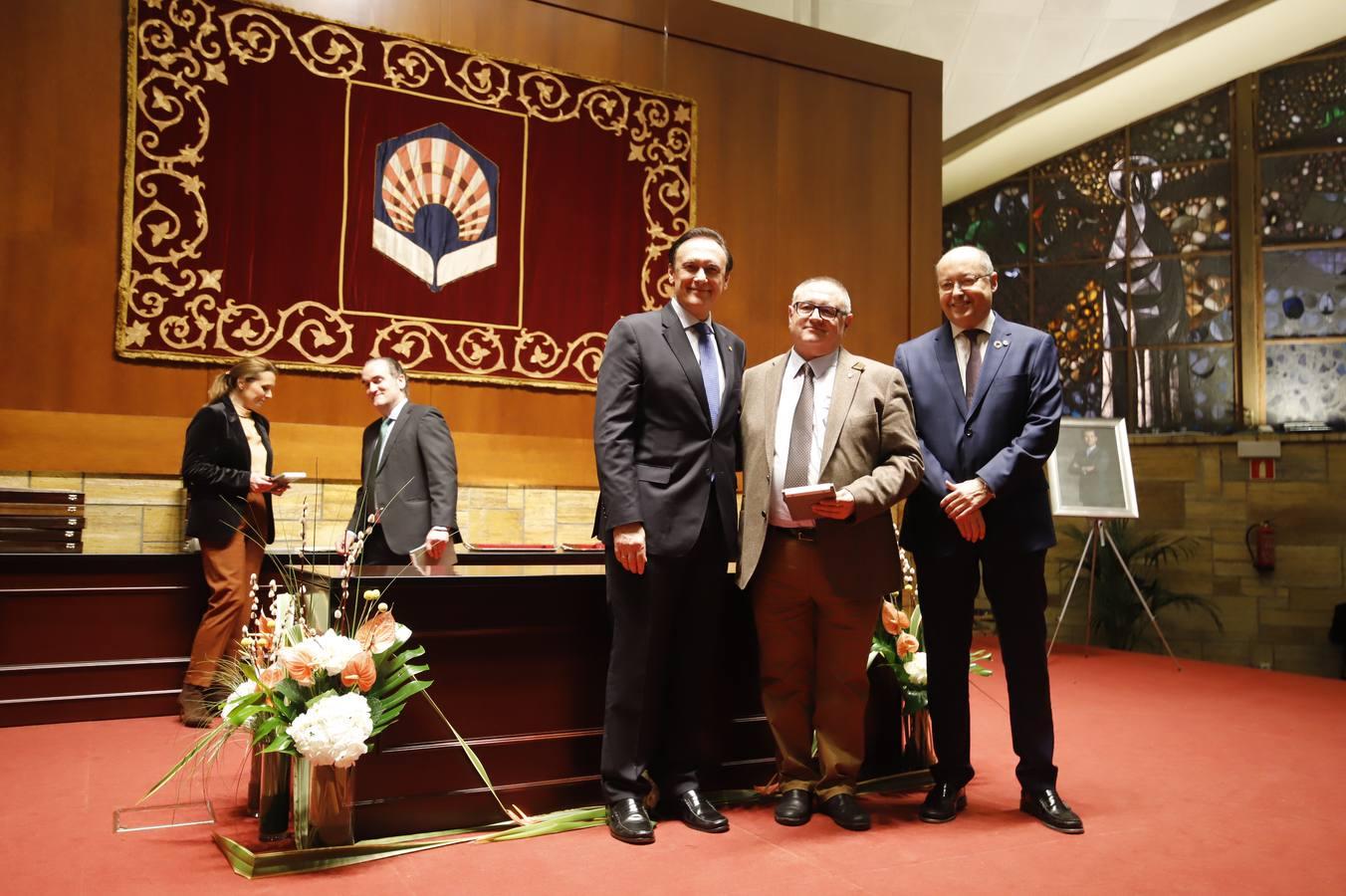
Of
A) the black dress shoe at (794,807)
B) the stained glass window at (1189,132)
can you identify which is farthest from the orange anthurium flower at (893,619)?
the stained glass window at (1189,132)

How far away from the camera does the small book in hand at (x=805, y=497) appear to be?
260 cm

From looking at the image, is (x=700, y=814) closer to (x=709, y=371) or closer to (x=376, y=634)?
(x=376, y=634)

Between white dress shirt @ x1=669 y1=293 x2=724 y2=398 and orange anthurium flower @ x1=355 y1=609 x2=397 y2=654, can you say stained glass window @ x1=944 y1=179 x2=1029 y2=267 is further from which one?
orange anthurium flower @ x1=355 y1=609 x2=397 y2=654

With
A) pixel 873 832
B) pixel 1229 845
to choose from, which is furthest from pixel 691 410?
pixel 1229 845

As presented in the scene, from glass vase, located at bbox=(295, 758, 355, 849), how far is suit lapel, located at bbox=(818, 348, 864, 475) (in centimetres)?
145

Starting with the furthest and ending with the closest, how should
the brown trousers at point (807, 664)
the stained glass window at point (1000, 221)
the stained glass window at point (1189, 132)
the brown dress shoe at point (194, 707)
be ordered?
the stained glass window at point (1000, 221) → the stained glass window at point (1189, 132) → the brown dress shoe at point (194, 707) → the brown trousers at point (807, 664)

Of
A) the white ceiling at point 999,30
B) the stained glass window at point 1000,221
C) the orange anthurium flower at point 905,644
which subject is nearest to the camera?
the orange anthurium flower at point 905,644

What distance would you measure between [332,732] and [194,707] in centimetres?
215

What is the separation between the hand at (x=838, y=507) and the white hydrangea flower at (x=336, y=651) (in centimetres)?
119

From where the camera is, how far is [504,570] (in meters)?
3.02

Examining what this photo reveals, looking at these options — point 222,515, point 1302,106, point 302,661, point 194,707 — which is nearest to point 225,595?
point 222,515

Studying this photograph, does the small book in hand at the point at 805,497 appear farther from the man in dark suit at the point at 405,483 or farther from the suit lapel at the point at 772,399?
the man in dark suit at the point at 405,483

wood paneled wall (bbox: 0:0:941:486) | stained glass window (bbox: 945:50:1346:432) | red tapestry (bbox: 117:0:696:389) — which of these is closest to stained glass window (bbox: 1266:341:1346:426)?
stained glass window (bbox: 945:50:1346:432)

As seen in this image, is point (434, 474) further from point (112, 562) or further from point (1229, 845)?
point (1229, 845)
